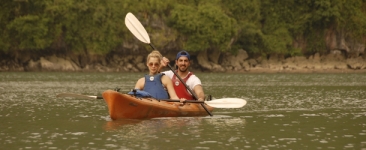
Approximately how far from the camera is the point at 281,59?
79250mm

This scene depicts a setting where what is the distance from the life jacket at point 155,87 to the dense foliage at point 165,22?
52.6m

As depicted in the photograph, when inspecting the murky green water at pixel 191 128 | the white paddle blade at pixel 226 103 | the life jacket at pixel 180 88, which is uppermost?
the life jacket at pixel 180 88

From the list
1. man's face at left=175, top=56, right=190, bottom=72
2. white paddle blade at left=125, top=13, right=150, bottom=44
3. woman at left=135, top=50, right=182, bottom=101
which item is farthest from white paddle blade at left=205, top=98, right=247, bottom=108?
white paddle blade at left=125, top=13, right=150, bottom=44

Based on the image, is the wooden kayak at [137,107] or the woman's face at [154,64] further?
the woman's face at [154,64]

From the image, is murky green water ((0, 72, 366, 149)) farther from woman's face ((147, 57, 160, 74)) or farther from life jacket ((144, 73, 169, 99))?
woman's face ((147, 57, 160, 74))

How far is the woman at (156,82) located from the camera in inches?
746

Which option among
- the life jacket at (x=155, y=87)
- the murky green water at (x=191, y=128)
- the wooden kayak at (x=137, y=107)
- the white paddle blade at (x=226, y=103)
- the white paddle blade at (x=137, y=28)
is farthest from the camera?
the white paddle blade at (x=137, y=28)

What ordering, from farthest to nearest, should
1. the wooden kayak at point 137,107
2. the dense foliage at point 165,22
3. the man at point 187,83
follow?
the dense foliage at point 165,22, the man at point 187,83, the wooden kayak at point 137,107

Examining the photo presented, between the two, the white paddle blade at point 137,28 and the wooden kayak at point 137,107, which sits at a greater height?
the white paddle blade at point 137,28

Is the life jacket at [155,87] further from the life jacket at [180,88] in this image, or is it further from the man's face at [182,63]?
the man's face at [182,63]

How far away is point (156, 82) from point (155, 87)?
0.16m

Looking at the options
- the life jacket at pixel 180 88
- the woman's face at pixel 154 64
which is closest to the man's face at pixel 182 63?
the life jacket at pixel 180 88

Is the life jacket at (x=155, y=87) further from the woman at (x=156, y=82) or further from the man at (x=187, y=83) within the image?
the man at (x=187, y=83)

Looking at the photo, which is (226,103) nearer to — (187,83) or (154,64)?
(187,83)
